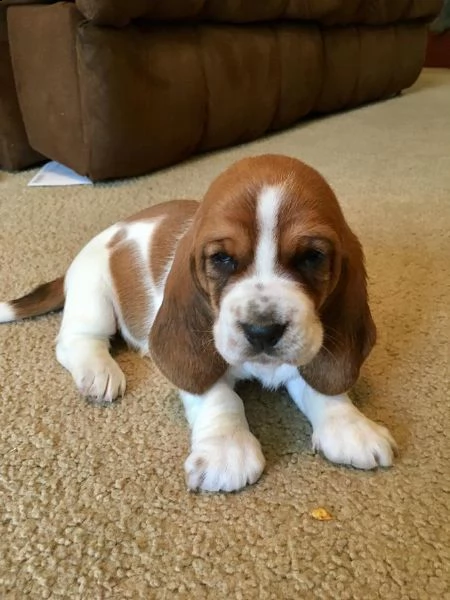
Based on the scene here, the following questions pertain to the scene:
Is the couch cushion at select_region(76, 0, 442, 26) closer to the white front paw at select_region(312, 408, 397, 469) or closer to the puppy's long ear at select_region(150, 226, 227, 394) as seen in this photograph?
the puppy's long ear at select_region(150, 226, 227, 394)

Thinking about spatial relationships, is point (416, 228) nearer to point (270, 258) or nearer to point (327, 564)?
point (270, 258)

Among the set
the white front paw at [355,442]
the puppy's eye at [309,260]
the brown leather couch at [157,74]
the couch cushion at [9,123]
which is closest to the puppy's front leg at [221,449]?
the white front paw at [355,442]

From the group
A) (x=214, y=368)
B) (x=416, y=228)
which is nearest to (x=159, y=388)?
(x=214, y=368)

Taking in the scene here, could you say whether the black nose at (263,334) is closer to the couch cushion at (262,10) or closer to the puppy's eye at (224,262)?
the puppy's eye at (224,262)

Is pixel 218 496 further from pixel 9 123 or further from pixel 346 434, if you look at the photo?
pixel 9 123

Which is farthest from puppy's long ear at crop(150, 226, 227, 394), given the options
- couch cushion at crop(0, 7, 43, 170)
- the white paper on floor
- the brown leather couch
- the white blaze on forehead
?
couch cushion at crop(0, 7, 43, 170)

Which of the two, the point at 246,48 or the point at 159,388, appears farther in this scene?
the point at 246,48
